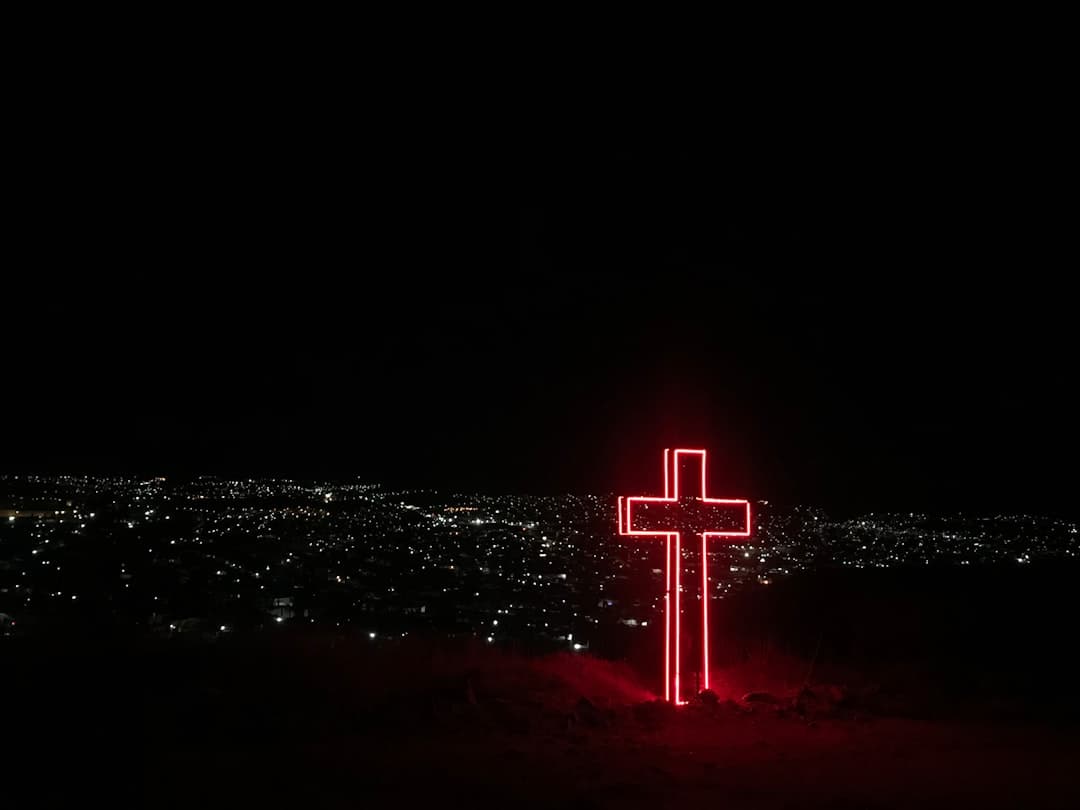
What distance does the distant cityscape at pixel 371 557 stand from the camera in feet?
86.3

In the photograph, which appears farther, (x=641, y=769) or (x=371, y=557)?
(x=371, y=557)

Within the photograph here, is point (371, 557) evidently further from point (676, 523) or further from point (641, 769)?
point (641, 769)

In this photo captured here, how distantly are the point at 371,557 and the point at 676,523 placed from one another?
32.3 metres

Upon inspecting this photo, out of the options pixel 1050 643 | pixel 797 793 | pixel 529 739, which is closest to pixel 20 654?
pixel 529 739

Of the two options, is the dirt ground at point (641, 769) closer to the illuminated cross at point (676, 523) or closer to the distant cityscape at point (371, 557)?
the illuminated cross at point (676, 523)

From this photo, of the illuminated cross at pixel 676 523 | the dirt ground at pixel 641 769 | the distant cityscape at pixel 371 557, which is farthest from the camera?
the distant cityscape at pixel 371 557

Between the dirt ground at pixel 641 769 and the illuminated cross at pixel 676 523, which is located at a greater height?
the illuminated cross at pixel 676 523

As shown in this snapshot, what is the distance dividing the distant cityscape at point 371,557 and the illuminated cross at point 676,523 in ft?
18.4

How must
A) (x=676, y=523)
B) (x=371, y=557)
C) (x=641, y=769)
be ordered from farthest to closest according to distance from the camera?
(x=371, y=557), (x=676, y=523), (x=641, y=769)

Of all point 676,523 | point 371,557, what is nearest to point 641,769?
point 676,523

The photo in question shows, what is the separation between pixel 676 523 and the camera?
49.8ft

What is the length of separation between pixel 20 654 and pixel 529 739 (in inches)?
304

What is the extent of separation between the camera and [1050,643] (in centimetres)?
2323

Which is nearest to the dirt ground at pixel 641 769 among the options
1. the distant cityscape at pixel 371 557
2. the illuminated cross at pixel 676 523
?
the illuminated cross at pixel 676 523
